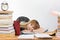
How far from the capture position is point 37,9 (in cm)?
486

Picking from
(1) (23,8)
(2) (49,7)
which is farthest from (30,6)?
(2) (49,7)

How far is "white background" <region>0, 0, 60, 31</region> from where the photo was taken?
4.85 meters

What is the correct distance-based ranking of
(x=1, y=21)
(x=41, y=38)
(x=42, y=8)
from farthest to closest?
(x=42, y=8) → (x=1, y=21) → (x=41, y=38)

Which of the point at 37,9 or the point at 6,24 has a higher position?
the point at 37,9

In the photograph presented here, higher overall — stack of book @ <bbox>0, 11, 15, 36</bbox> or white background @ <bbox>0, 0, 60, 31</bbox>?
white background @ <bbox>0, 0, 60, 31</bbox>

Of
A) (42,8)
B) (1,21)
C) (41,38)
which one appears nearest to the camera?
(41,38)

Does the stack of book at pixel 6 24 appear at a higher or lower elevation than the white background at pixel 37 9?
lower

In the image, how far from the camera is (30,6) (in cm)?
488

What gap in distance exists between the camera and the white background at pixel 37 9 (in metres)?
4.85

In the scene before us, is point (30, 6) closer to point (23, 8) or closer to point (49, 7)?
point (23, 8)

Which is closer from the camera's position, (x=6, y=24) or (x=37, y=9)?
(x=6, y=24)

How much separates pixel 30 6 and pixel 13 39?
3.67 metres

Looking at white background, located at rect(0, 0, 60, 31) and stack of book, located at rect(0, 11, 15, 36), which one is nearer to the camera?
stack of book, located at rect(0, 11, 15, 36)

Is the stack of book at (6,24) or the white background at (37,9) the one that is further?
the white background at (37,9)
